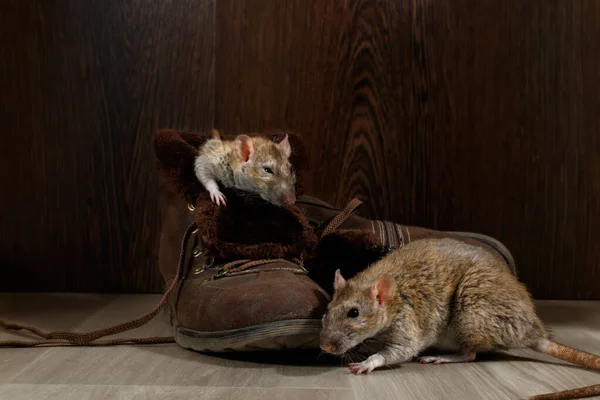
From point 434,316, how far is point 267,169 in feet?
2.28

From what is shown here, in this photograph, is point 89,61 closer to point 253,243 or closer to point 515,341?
point 253,243

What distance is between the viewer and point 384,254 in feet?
7.07

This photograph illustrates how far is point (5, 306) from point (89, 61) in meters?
1.01

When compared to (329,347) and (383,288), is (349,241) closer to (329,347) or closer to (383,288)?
(383,288)

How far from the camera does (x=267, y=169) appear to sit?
6.92 feet

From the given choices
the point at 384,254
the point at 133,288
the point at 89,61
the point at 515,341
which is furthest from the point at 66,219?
the point at 515,341

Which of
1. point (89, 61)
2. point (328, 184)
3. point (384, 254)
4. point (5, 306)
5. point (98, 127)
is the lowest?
point (5, 306)

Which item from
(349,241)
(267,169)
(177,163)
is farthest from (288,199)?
(177,163)

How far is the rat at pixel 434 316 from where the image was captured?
1.73m

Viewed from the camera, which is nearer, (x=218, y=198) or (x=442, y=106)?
(x=218, y=198)

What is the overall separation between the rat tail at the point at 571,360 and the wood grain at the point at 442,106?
99 centimetres

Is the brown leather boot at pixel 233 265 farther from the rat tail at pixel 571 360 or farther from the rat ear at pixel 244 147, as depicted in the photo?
the rat tail at pixel 571 360

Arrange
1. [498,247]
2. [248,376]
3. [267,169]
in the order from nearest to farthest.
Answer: [248,376], [267,169], [498,247]

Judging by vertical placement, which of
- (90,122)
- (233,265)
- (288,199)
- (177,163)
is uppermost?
(90,122)
